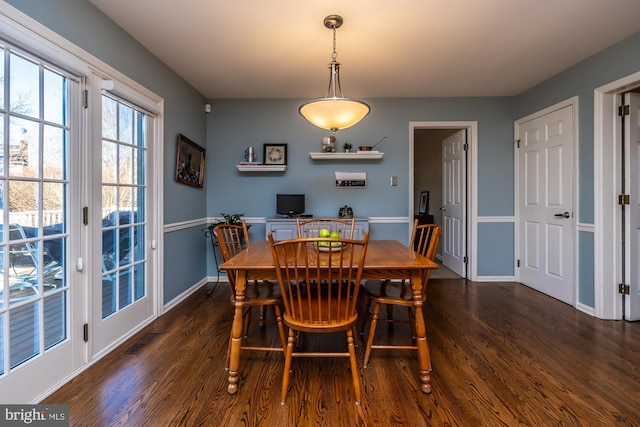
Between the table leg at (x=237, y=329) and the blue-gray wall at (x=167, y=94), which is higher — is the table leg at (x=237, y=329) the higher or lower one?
the lower one

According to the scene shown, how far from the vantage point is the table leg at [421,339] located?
1645mm

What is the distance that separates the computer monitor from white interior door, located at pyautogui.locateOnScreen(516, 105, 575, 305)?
2726 millimetres

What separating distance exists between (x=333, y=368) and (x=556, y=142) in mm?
3205

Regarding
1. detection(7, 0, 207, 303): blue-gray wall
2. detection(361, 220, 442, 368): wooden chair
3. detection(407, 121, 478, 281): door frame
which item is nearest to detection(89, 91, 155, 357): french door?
detection(7, 0, 207, 303): blue-gray wall

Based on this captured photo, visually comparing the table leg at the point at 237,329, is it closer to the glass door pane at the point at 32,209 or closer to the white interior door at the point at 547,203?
the glass door pane at the point at 32,209

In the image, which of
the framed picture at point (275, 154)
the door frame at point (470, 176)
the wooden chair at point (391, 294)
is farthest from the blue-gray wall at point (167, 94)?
the door frame at point (470, 176)

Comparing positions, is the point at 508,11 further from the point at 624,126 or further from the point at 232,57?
the point at 232,57

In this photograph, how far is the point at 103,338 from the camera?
2.04 metres

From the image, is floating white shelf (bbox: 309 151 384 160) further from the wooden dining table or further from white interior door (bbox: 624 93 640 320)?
white interior door (bbox: 624 93 640 320)

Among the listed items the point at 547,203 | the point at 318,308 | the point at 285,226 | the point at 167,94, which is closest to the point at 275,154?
the point at 285,226

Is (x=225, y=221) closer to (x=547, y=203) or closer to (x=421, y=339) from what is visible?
(x=421, y=339)

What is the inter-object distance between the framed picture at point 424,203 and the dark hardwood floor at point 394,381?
3416 millimetres

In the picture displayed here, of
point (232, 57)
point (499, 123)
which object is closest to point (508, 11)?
point (499, 123)

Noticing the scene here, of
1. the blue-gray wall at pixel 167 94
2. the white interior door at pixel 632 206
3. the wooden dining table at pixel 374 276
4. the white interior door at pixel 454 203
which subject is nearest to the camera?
the wooden dining table at pixel 374 276
